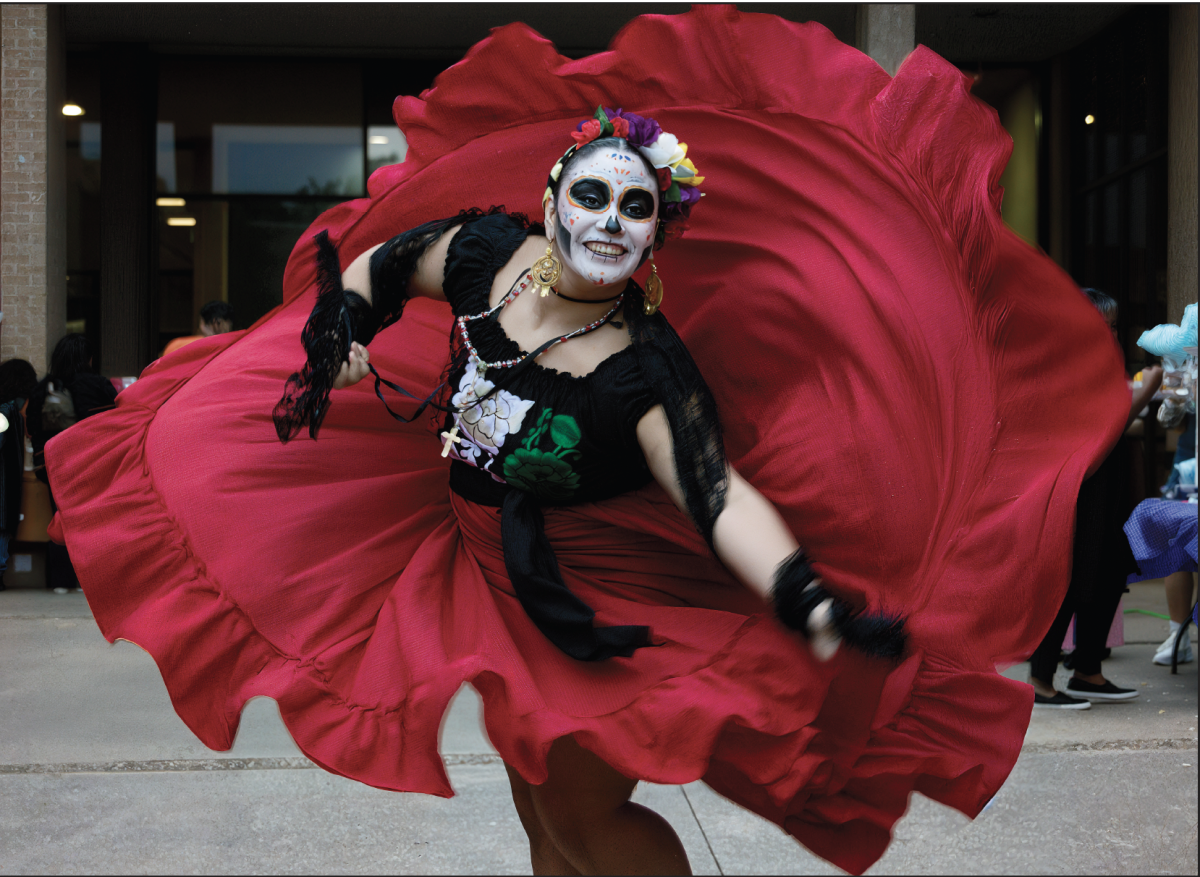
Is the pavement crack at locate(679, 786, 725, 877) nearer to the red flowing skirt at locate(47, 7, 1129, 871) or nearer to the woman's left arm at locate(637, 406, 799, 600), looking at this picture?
the red flowing skirt at locate(47, 7, 1129, 871)

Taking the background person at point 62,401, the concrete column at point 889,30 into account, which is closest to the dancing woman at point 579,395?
the background person at point 62,401

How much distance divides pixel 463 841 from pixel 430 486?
1595 mm

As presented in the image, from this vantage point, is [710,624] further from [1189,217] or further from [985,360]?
[1189,217]

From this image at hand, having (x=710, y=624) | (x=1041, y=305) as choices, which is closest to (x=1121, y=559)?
(x=1041, y=305)

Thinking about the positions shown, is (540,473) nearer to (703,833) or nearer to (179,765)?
(703,833)

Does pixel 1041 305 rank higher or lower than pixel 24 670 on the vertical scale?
higher

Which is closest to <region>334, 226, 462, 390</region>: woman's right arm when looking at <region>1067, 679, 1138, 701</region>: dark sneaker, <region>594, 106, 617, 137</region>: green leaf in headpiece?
<region>594, 106, 617, 137</region>: green leaf in headpiece

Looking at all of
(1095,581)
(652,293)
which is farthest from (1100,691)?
(652,293)

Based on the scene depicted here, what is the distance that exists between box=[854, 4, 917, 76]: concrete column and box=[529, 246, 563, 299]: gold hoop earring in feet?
19.8

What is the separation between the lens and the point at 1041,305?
195 centimetres

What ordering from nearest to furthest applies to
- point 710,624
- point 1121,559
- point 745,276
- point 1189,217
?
point 710,624
point 745,276
point 1121,559
point 1189,217

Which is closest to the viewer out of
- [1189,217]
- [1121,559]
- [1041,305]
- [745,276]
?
[1041,305]

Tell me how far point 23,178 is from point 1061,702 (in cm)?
742

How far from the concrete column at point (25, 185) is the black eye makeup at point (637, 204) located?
669cm
